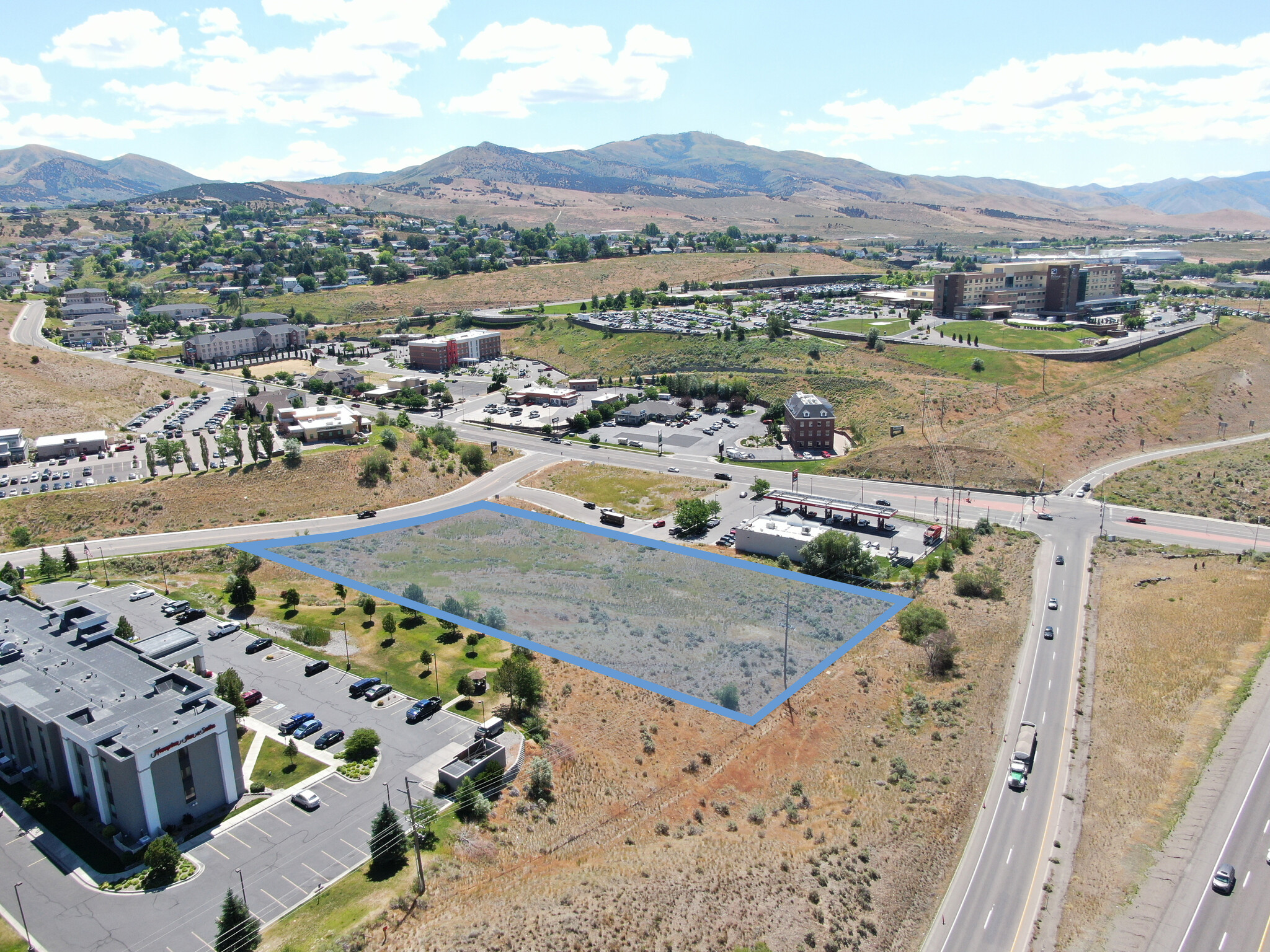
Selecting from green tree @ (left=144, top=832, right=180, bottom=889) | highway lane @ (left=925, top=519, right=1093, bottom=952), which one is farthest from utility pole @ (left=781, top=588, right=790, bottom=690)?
green tree @ (left=144, top=832, right=180, bottom=889)

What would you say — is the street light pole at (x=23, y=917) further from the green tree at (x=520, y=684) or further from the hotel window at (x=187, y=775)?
the green tree at (x=520, y=684)

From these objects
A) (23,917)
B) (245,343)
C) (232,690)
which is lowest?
(23,917)

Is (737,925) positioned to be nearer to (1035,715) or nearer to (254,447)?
(1035,715)

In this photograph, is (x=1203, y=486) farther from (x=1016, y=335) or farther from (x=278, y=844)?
(x=278, y=844)

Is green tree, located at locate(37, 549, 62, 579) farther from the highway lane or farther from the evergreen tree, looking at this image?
the highway lane

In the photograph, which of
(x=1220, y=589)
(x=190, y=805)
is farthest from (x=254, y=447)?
(x=1220, y=589)

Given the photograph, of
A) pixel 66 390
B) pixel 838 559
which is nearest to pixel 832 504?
pixel 838 559
